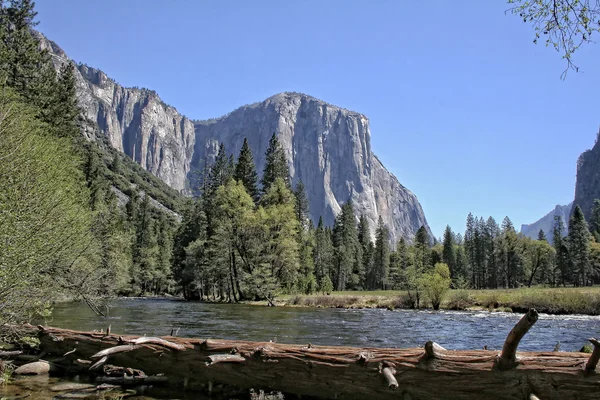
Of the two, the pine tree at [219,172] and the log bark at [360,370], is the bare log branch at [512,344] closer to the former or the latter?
the log bark at [360,370]

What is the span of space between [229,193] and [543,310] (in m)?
27.7

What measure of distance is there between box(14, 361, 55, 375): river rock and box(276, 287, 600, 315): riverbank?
31.7 metres

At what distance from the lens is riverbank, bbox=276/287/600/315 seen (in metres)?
31.9

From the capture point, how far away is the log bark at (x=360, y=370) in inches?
216

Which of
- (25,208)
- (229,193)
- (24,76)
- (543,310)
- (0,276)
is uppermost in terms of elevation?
(24,76)

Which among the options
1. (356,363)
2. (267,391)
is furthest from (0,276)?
(356,363)

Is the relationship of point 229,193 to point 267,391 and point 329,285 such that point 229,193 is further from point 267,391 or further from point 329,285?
point 267,391

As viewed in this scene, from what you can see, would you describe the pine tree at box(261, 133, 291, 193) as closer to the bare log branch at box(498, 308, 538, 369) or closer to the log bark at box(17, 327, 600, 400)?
the log bark at box(17, 327, 600, 400)

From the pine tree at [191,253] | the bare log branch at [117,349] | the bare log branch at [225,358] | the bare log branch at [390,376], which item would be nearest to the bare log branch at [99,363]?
the bare log branch at [117,349]

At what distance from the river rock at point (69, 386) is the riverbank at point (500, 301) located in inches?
1284

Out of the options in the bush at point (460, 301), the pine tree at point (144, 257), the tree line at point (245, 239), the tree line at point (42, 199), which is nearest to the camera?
the tree line at point (42, 199)

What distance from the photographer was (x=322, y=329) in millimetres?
19688

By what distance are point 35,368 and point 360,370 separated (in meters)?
6.93

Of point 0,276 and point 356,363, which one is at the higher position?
point 0,276
